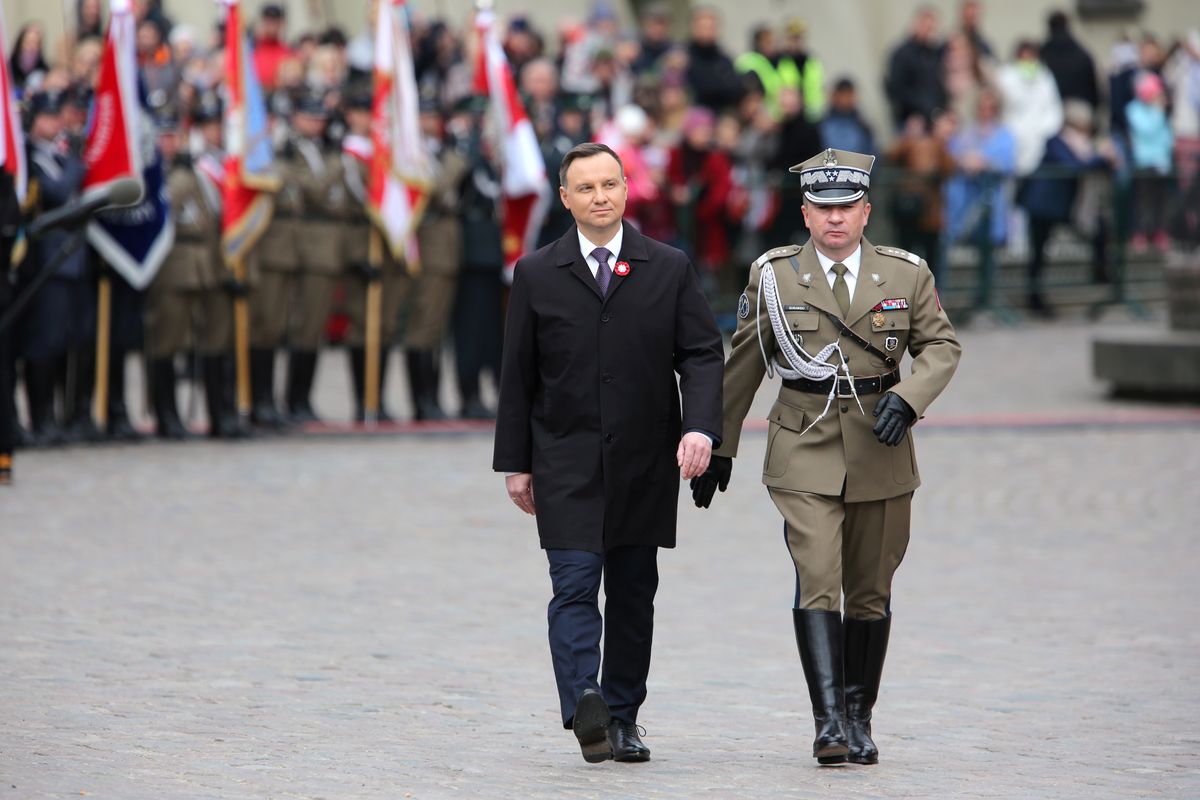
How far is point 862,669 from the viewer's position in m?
7.09

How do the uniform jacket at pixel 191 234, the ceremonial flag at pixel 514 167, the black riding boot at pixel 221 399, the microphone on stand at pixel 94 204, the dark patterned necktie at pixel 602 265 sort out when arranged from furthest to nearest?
the ceremonial flag at pixel 514 167
the black riding boot at pixel 221 399
the uniform jacket at pixel 191 234
the microphone on stand at pixel 94 204
the dark patterned necktie at pixel 602 265

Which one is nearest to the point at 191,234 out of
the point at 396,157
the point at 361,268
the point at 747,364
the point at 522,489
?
the point at 361,268

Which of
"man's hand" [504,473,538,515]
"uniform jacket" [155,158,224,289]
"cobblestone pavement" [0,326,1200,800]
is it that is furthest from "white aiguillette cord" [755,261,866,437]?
"uniform jacket" [155,158,224,289]

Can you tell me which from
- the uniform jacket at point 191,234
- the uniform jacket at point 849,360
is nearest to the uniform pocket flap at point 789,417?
the uniform jacket at point 849,360

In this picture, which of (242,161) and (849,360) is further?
(242,161)

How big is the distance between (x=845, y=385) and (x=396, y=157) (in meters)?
9.45

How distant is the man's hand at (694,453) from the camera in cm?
677

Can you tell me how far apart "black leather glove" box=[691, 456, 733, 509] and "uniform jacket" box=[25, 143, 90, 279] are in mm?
Result: 8178

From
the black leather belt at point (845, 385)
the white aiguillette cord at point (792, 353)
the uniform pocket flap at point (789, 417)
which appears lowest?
the uniform pocket flap at point (789, 417)

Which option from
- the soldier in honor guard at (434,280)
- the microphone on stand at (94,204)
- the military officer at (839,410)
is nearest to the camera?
the military officer at (839,410)

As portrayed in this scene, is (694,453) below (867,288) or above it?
below

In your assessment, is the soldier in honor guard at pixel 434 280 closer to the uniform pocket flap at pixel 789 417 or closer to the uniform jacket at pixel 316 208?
the uniform jacket at pixel 316 208

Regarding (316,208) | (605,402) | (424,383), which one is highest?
(605,402)

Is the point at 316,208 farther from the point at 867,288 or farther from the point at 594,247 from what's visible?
the point at 867,288
